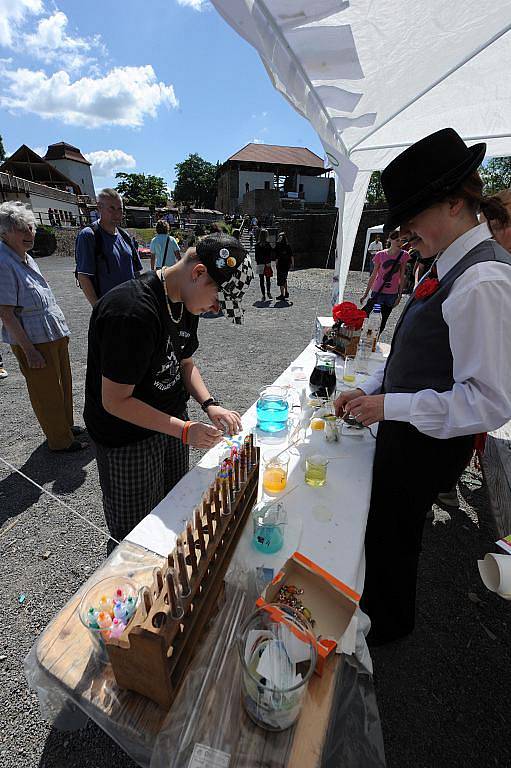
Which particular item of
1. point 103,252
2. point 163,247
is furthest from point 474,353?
point 163,247

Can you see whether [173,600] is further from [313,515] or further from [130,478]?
[130,478]

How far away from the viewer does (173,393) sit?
175cm

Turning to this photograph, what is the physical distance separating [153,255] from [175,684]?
6.74 meters

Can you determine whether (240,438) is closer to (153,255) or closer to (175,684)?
(175,684)

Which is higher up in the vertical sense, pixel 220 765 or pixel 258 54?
pixel 258 54

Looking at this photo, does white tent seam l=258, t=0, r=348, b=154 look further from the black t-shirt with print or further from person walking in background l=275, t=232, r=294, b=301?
person walking in background l=275, t=232, r=294, b=301

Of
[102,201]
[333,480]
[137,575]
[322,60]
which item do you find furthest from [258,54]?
[102,201]

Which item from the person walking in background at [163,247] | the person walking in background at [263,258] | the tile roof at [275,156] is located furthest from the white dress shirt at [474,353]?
the tile roof at [275,156]

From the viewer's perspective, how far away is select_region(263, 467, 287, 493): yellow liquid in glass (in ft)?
5.27

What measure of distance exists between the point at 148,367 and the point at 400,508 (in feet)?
4.30

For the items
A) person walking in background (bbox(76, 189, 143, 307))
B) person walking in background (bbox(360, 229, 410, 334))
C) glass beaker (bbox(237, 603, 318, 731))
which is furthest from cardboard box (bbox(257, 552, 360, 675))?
person walking in background (bbox(360, 229, 410, 334))

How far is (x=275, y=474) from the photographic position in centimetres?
163

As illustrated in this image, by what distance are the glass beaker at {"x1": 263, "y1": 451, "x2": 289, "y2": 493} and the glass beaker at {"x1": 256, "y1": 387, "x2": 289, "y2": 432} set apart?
0.38 meters

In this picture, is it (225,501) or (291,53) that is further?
(291,53)
